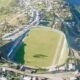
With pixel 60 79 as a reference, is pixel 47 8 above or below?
above

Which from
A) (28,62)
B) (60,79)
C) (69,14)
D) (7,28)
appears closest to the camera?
(60,79)

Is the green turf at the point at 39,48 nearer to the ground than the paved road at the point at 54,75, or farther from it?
farther from it

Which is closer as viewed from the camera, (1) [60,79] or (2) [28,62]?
(1) [60,79]

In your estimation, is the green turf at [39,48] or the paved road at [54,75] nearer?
the paved road at [54,75]

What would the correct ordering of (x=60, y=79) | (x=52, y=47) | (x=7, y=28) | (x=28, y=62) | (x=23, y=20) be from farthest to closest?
(x=23, y=20) < (x=7, y=28) < (x=52, y=47) < (x=28, y=62) < (x=60, y=79)

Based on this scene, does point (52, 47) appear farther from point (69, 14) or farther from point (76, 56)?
point (69, 14)

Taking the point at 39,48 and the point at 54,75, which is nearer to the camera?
the point at 54,75

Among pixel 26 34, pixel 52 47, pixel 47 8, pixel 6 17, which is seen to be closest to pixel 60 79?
pixel 52 47

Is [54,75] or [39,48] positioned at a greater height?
[39,48]
